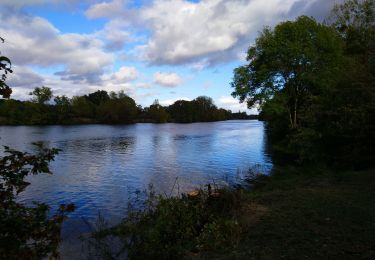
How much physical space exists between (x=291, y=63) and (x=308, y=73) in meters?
2.79

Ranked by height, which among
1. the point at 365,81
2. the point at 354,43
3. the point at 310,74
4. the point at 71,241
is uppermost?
the point at 354,43

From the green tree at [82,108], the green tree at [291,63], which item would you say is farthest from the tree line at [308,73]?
the green tree at [82,108]

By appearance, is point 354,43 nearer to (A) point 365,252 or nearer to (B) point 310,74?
(B) point 310,74

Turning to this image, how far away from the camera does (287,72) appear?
42.6 m

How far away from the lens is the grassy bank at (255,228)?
8188 mm

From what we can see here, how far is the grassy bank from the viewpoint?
26.9ft

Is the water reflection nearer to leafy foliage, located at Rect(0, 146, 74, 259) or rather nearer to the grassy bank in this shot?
the grassy bank

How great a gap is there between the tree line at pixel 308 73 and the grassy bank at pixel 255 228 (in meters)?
10.8


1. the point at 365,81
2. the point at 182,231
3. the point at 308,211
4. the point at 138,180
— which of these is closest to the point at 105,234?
the point at 182,231

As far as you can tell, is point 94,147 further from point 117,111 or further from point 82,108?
point 82,108

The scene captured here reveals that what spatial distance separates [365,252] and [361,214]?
304cm

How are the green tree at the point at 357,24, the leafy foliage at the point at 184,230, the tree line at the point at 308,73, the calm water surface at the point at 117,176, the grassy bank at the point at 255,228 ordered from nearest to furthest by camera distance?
the grassy bank at the point at 255,228
the leafy foliage at the point at 184,230
the calm water surface at the point at 117,176
the tree line at the point at 308,73
the green tree at the point at 357,24

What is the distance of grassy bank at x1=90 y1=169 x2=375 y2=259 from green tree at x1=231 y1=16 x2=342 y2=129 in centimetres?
2643

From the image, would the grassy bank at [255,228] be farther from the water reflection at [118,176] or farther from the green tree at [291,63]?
the green tree at [291,63]
